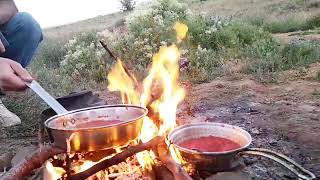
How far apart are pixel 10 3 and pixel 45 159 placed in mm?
2538

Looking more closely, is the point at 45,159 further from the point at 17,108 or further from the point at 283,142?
the point at 17,108

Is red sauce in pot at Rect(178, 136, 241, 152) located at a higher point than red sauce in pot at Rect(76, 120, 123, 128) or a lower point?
lower

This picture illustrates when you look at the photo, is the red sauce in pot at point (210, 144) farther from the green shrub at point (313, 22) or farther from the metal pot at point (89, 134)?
the green shrub at point (313, 22)

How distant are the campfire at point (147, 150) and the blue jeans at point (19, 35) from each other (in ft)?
6.95

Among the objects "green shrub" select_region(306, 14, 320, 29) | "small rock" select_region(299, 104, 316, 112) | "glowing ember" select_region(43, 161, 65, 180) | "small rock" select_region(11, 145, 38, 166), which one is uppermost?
"glowing ember" select_region(43, 161, 65, 180)

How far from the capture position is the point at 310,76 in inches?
193

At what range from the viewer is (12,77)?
2314 mm

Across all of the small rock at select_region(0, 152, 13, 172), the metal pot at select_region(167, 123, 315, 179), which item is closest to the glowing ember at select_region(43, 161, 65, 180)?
the metal pot at select_region(167, 123, 315, 179)

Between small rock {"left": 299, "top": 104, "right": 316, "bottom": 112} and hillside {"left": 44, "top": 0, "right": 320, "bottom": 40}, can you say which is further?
hillside {"left": 44, "top": 0, "right": 320, "bottom": 40}

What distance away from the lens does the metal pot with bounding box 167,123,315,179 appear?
2250 millimetres

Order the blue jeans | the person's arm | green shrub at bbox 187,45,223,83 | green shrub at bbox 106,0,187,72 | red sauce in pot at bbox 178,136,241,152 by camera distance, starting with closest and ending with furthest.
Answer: red sauce in pot at bbox 178,136,241,152 < the person's arm < the blue jeans < green shrub at bbox 187,45,223,83 < green shrub at bbox 106,0,187,72

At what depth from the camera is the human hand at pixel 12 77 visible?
232 centimetres

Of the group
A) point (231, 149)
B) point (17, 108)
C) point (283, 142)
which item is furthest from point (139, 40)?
point (231, 149)

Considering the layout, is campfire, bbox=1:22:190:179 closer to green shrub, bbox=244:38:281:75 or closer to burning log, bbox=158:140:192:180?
burning log, bbox=158:140:192:180
